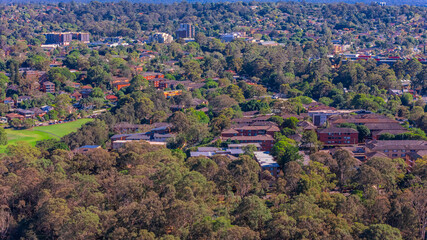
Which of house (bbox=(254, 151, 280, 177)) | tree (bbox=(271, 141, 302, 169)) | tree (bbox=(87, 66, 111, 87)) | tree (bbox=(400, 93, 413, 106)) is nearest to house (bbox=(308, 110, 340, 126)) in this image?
tree (bbox=(271, 141, 302, 169))

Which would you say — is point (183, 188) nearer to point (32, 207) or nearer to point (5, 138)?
point (32, 207)

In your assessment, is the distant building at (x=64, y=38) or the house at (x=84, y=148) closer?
the house at (x=84, y=148)

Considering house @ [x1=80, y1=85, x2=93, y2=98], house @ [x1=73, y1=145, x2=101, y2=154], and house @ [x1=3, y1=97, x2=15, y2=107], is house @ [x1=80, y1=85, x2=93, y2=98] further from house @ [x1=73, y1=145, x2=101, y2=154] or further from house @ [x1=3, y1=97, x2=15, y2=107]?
house @ [x1=73, y1=145, x2=101, y2=154]

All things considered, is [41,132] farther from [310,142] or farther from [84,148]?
[310,142]

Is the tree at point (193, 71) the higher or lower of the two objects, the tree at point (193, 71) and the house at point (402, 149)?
the higher

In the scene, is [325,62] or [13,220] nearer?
[13,220]

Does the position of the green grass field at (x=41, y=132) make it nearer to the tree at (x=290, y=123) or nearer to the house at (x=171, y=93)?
the house at (x=171, y=93)

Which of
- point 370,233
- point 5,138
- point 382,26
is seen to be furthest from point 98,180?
point 382,26

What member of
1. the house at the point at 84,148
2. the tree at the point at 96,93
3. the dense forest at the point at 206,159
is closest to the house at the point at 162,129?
the dense forest at the point at 206,159
